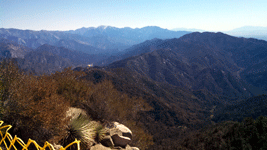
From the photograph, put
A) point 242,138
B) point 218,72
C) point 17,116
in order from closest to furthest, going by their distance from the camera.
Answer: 1. point 17,116
2. point 242,138
3. point 218,72

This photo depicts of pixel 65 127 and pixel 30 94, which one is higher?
pixel 30 94

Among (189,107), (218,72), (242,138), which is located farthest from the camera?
(218,72)

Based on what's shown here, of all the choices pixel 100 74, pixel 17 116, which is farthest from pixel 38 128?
pixel 100 74

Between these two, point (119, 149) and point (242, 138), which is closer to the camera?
point (119, 149)

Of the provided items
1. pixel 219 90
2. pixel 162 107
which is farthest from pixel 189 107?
pixel 219 90

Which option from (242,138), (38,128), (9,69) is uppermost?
(9,69)

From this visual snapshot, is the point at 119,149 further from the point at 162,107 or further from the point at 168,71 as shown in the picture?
the point at 168,71

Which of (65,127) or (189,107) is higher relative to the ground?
(65,127)

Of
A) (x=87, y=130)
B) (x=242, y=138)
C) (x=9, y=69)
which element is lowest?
(x=242, y=138)

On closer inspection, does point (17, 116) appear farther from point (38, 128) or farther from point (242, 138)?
point (242, 138)
